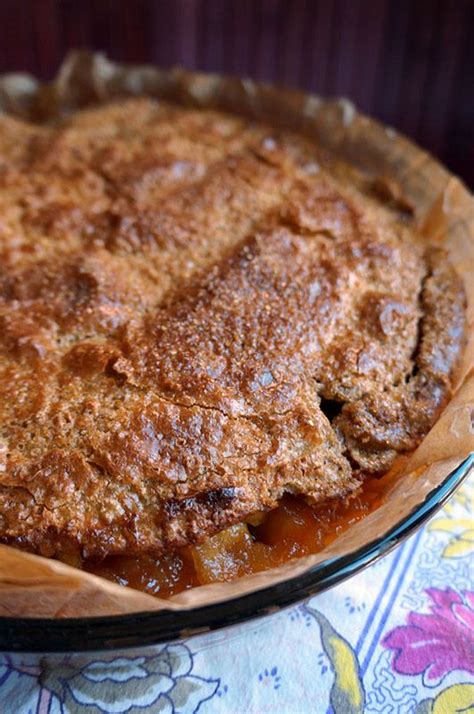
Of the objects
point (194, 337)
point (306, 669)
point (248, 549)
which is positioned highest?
point (194, 337)

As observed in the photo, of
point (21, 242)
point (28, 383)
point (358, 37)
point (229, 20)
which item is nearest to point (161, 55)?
point (229, 20)

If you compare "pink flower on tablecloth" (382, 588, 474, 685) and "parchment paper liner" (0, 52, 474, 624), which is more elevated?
"parchment paper liner" (0, 52, 474, 624)

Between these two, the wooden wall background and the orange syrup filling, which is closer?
the orange syrup filling

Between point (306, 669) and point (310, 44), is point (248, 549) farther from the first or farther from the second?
point (310, 44)

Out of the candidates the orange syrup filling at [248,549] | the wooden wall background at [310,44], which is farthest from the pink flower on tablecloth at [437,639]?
the wooden wall background at [310,44]

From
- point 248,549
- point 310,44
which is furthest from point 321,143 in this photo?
point 248,549

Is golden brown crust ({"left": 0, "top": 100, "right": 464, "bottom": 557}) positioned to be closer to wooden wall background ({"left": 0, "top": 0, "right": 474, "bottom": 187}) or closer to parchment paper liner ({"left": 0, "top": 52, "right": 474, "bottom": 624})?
parchment paper liner ({"left": 0, "top": 52, "right": 474, "bottom": 624})

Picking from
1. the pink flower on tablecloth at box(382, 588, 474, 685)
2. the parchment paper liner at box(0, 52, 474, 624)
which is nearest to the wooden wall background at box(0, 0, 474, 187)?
the parchment paper liner at box(0, 52, 474, 624)

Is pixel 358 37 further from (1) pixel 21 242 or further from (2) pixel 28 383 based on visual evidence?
(2) pixel 28 383
